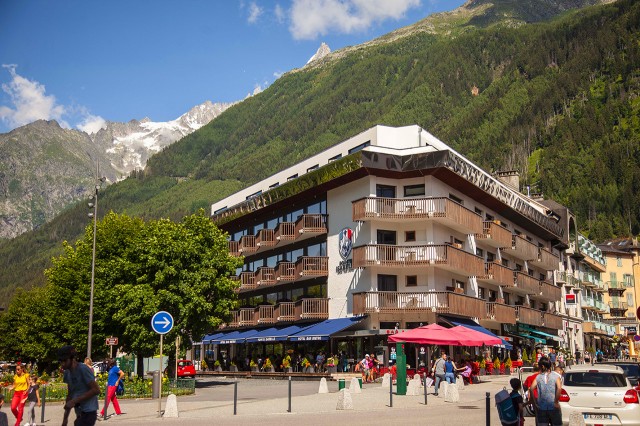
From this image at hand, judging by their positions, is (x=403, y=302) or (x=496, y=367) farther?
(x=496, y=367)

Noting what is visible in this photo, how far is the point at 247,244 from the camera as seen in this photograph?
55281 millimetres

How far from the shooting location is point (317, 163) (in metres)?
52.2

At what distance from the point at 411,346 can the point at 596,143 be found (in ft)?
557

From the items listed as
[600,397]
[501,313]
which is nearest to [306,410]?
[600,397]

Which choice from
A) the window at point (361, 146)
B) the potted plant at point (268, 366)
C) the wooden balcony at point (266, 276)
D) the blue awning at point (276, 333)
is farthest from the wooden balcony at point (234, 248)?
the window at point (361, 146)

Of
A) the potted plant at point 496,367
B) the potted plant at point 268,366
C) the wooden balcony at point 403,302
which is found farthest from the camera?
the potted plant at point 268,366

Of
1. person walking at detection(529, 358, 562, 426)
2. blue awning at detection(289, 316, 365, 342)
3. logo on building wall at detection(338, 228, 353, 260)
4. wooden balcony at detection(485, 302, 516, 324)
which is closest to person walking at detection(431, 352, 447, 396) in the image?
blue awning at detection(289, 316, 365, 342)

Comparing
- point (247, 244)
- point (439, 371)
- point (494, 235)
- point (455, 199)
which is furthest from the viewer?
point (247, 244)

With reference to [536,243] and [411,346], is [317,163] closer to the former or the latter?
[411,346]

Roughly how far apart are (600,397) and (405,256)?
85.3 feet

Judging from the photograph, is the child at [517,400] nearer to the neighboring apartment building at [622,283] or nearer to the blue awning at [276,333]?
the blue awning at [276,333]

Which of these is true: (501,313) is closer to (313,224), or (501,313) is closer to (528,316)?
(528,316)

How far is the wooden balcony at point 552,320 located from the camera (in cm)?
5956

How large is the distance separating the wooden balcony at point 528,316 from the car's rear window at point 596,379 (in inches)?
1470
